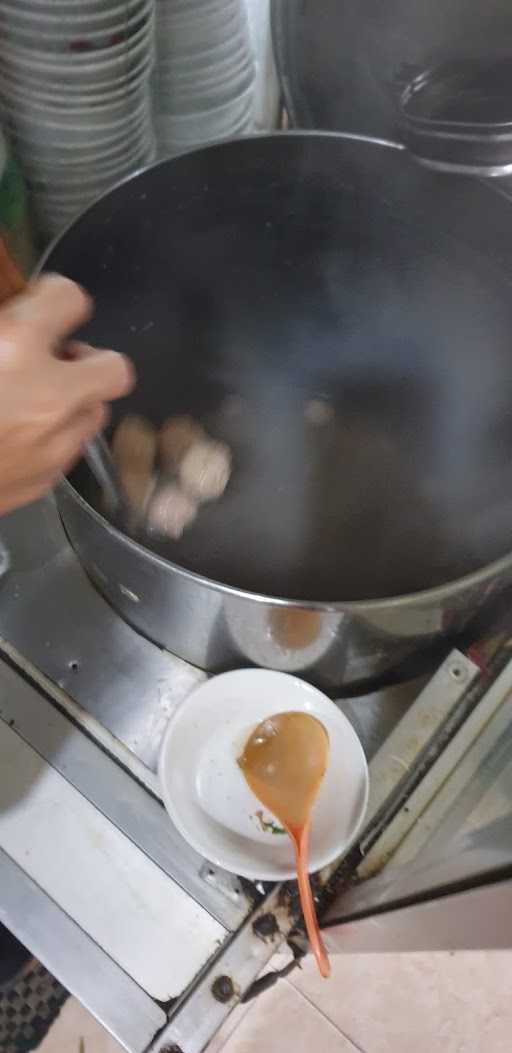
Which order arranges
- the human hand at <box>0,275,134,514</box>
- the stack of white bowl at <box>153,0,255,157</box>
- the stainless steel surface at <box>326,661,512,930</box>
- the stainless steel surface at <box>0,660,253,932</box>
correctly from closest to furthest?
the human hand at <box>0,275,134,514</box> → the stainless steel surface at <box>326,661,512,930</box> → the stainless steel surface at <box>0,660,253,932</box> → the stack of white bowl at <box>153,0,255,157</box>

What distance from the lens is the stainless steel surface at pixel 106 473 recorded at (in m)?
0.49

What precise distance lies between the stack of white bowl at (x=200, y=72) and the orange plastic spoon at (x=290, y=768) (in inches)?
17.5

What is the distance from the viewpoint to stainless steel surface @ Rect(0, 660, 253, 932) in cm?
52

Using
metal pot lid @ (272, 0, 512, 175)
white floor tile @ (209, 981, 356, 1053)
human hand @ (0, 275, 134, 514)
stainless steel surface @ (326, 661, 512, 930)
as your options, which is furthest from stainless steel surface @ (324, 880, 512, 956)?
metal pot lid @ (272, 0, 512, 175)

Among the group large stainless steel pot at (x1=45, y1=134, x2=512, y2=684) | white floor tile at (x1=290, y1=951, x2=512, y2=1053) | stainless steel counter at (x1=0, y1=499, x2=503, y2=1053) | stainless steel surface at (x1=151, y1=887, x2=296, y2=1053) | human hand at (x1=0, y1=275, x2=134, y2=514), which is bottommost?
white floor tile at (x1=290, y1=951, x2=512, y2=1053)

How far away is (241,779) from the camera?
544mm

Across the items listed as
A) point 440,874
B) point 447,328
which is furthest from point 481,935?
point 447,328

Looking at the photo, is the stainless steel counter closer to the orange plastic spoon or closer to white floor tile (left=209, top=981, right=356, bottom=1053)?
the orange plastic spoon

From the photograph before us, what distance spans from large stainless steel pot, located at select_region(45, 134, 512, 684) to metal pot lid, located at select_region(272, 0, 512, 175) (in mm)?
31

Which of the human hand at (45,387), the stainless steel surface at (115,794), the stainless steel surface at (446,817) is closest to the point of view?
the human hand at (45,387)

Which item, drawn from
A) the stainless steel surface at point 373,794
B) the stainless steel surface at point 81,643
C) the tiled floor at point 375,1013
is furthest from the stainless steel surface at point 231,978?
the tiled floor at point 375,1013

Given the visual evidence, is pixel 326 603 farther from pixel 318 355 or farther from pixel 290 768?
pixel 318 355

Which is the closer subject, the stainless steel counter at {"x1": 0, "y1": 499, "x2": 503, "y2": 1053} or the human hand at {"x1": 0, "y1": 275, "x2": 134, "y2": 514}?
the human hand at {"x1": 0, "y1": 275, "x2": 134, "y2": 514}

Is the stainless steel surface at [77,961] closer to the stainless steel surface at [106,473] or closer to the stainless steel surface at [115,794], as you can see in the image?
the stainless steel surface at [115,794]
